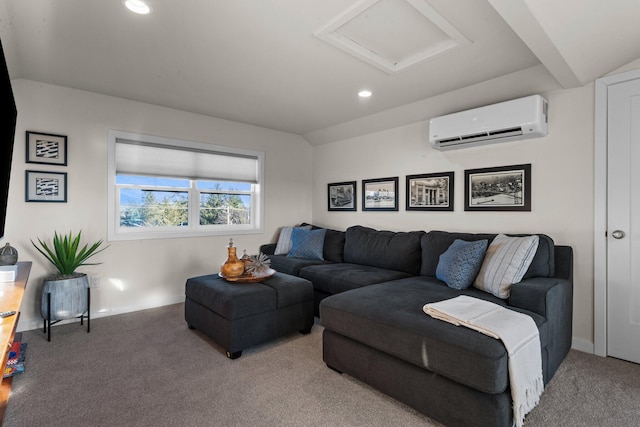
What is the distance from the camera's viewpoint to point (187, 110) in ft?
13.1

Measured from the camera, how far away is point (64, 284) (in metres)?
2.91

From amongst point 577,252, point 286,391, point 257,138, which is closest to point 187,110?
point 257,138

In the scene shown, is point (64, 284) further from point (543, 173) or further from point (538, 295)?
point (543, 173)

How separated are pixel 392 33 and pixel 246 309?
227cm

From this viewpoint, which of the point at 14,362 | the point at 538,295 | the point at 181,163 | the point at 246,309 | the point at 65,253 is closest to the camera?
the point at 538,295

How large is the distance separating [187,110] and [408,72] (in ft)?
8.63

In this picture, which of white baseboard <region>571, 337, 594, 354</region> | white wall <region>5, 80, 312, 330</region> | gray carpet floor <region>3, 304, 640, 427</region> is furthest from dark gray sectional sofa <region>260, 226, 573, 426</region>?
white wall <region>5, 80, 312, 330</region>

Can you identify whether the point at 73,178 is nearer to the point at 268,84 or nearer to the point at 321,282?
the point at 268,84

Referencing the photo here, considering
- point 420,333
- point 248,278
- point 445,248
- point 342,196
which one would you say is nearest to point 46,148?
point 248,278

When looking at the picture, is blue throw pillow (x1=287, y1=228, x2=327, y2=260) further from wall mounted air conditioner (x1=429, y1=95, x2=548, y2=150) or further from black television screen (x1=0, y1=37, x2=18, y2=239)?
black television screen (x1=0, y1=37, x2=18, y2=239)

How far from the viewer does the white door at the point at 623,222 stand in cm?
242

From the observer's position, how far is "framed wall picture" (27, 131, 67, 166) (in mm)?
3082

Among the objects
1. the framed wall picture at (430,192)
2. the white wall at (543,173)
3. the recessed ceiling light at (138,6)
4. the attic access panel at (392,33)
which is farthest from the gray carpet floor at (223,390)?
the recessed ceiling light at (138,6)

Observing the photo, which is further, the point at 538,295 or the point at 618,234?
the point at 618,234
